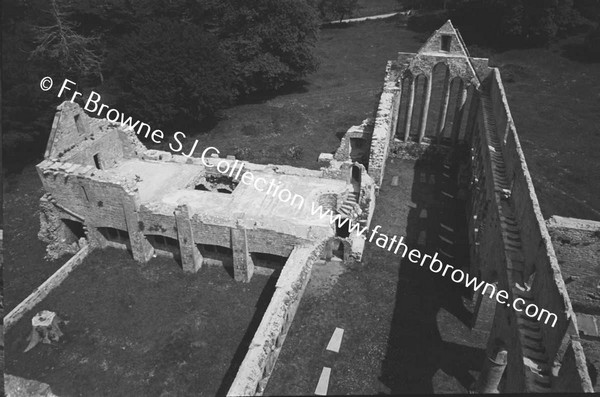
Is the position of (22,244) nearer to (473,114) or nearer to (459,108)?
(459,108)

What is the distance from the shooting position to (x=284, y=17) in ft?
137

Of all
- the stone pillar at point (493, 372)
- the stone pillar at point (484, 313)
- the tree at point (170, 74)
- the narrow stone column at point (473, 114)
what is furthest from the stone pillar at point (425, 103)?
the stone pillar at point (493, 372)

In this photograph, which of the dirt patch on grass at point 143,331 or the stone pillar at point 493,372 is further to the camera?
the dirt patch on grass at point 143,331

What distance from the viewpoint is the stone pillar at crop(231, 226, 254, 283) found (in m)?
19.2

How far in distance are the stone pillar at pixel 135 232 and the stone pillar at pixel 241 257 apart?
4868 mm

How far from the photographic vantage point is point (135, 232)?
21.1m

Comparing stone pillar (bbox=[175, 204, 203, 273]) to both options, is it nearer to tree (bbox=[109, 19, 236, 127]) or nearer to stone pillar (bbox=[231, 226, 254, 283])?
stone pillar (bbox=[231, 226, 254, 283])

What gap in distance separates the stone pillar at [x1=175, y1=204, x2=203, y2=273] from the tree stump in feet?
19.0

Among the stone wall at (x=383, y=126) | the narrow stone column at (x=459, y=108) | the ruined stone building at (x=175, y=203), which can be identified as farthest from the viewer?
the narrow stone column at (x=459, y=108)

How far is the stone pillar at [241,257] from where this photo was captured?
19220mm

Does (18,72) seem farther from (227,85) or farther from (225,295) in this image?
(225,295)

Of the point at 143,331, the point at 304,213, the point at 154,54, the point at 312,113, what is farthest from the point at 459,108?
the point at 154,54

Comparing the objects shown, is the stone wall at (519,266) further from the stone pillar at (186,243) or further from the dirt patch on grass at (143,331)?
the stone pillar at (186,243)

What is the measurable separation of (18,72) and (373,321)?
28789mm
